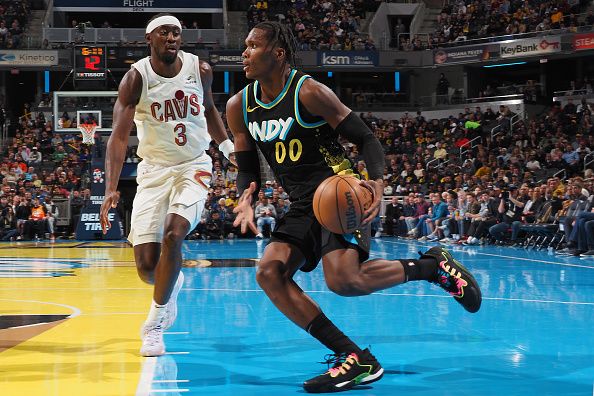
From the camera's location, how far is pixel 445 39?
32.8 meters

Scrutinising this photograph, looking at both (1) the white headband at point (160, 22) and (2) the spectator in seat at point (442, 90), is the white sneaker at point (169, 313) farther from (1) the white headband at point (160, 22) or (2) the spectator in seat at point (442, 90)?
(2) the spectator in seat at point (442, 90)

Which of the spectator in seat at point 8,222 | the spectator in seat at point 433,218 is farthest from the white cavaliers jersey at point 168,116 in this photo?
the spectator in seat at point 8,222

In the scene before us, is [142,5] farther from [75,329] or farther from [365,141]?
[365,141]

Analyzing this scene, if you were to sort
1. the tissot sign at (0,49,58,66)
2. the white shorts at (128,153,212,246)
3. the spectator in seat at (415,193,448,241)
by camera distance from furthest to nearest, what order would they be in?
the tissot sign at (0,49,58,66) < the spectator in seat at (415,193,448,241) < the white shorts at (128,153,212,246)

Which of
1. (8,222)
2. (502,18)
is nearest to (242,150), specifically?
(8,222)

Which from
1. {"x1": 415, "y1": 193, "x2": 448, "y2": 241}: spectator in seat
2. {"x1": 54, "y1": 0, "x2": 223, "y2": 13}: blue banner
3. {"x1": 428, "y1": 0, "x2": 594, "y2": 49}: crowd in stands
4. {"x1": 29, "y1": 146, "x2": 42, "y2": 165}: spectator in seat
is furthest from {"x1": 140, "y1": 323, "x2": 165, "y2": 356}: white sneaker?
{"x1": 54, "y1": 0, "x2": 223, "y2": 13}: blue banner

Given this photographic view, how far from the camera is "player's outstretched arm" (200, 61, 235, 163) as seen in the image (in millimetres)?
5848

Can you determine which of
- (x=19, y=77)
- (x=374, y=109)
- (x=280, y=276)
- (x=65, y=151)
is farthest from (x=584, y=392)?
(x=19, y=77)

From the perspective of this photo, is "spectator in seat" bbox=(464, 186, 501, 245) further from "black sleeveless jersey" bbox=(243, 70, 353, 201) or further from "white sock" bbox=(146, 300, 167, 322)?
"black sleeveless jersey" bbox=(243, 70, 353, 201)

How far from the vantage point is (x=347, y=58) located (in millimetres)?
32656

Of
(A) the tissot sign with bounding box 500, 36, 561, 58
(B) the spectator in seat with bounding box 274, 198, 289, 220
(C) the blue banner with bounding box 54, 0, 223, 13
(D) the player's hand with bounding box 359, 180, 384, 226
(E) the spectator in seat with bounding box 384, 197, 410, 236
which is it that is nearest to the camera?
(D) the player's hand with bounding box 359, 180, 384, 226

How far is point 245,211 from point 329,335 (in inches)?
33.5

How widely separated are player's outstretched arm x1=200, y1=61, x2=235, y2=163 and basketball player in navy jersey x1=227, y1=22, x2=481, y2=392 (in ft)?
3.40

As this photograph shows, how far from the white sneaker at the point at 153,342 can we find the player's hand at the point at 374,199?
1.73 m
